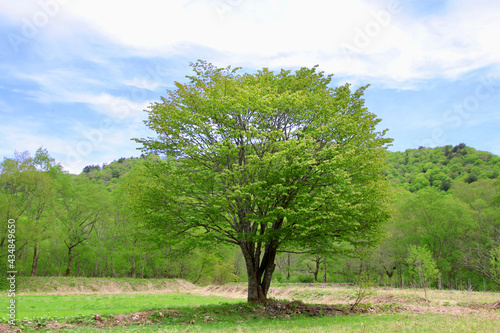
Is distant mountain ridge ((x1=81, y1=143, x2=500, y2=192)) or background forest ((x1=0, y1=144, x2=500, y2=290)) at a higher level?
distant mountain ridge ((x1=81, y1=143, x2=500, y2=192))

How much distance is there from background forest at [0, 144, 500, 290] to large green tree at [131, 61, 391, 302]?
41.3 ft

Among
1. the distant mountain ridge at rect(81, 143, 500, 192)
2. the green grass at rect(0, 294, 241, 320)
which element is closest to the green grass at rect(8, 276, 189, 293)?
the green grass at rect(0, 294, 241, 320)

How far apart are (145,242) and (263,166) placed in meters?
18.9

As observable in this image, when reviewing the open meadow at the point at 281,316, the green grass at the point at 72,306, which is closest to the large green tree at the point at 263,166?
the open meadow at the point at 281,316

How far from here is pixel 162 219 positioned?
1638 centimetres

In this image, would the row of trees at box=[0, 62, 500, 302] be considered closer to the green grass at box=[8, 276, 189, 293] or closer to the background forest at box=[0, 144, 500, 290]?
the background forest at box=[0, 144, 500, 290]

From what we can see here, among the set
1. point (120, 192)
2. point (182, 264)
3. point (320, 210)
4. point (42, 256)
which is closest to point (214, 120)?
point (320, 210)

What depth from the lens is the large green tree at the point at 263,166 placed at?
1438 cm

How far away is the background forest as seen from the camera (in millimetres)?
32531

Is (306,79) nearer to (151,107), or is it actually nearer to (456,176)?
(151,107)

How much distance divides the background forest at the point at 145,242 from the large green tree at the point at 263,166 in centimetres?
1260

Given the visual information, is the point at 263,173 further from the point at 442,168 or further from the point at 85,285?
the point at 442,168

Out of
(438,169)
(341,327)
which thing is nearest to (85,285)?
(341,327)

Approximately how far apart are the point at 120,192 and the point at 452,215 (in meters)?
45.3
